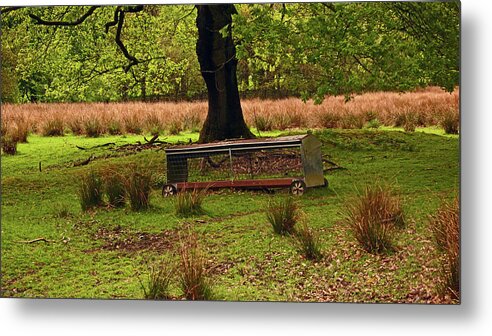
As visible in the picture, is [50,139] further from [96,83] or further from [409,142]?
[409,142]

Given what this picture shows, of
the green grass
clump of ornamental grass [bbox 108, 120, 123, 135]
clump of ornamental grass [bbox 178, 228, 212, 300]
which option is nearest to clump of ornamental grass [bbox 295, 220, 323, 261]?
the green grass

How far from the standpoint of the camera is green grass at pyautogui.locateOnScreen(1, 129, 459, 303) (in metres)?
5.31

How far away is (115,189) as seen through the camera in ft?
18.8

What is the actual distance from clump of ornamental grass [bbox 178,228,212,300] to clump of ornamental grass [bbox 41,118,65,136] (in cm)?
122

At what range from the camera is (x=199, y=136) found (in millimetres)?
5730

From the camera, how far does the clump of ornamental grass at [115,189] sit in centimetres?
573

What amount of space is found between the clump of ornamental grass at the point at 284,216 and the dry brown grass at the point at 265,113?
0.49 m

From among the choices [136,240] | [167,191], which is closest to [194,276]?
[136,240]

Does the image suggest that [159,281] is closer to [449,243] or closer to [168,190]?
[168,190]

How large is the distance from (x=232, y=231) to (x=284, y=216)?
0.35 meters

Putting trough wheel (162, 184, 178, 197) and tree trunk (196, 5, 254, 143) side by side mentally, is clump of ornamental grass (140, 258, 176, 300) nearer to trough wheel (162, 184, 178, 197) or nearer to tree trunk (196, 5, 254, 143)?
trough wheel (162, 184, 178, 197)

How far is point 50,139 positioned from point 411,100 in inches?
93.6

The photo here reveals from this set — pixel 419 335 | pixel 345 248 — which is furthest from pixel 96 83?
pixel 419 335

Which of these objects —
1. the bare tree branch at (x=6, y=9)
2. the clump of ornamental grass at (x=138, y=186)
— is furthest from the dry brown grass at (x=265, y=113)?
the bare tree branch at (x=6, y=9)
